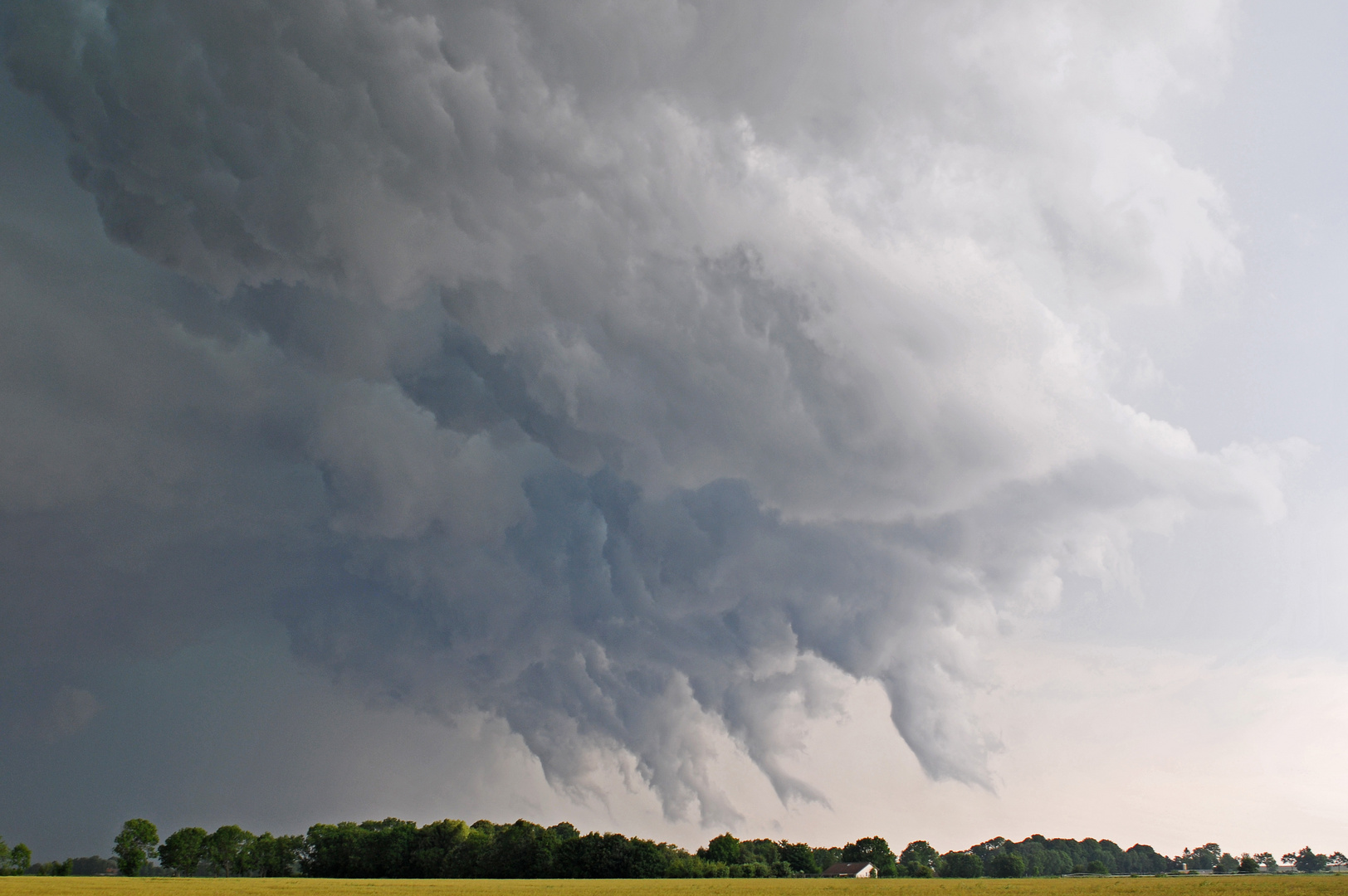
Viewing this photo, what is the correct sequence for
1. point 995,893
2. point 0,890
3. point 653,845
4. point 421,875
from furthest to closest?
point 421,875
point 653,845
point 0,890
point 995,893

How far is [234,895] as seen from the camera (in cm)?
8750

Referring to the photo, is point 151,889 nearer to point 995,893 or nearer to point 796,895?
point 796,895

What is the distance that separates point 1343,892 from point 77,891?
417 ft

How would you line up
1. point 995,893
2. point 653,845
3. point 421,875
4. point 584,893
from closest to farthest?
point 995,893 → point 584,893 → point 653,845 → point 421,875

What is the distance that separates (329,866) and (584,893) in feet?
434

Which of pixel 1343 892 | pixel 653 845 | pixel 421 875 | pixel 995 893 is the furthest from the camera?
pixel 421 875

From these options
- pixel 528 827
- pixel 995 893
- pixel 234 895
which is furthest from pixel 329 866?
pixel 995 893

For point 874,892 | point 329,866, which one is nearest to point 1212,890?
point 874,892

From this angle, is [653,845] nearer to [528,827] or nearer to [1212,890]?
[528,827]

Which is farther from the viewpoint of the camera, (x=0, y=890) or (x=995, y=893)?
(x=0, y=890)

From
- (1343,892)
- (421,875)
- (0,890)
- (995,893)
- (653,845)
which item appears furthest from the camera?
(421,875)

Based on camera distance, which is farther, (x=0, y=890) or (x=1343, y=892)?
(x=0, y=890)

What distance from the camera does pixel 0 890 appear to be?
3917 inches

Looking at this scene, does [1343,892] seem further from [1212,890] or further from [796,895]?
[796,895]
